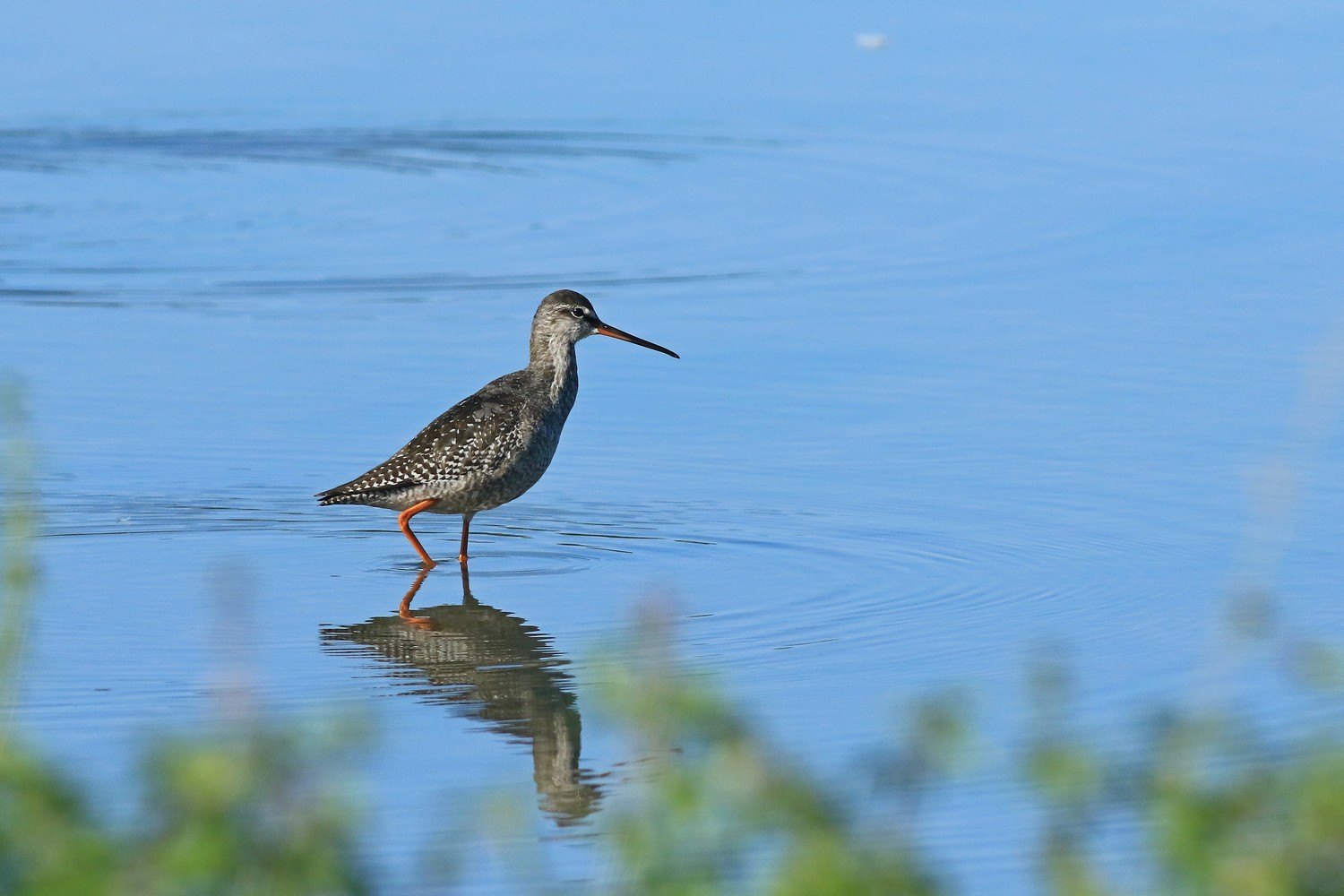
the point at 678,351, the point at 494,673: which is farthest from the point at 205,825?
the point at 678,351

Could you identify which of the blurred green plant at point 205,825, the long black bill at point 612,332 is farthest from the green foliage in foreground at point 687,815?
the long black bill at point 612,332

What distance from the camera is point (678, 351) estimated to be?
1224cm

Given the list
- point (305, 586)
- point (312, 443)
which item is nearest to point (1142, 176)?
point (312, 443)

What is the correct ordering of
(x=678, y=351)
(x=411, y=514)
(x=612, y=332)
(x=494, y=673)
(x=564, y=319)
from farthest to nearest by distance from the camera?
(x=678, y=351) → (x=612, y=332) → (x=564, y=319) → (x=411, y=514) → (x=494, y=673)

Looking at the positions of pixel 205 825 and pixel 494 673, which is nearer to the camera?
pixel 205 825

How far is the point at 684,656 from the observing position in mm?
7492

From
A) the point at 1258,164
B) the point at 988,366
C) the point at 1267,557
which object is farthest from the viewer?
the point at 1258,164

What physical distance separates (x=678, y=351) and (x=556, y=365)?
2.04m

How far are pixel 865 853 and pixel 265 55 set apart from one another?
681 inches

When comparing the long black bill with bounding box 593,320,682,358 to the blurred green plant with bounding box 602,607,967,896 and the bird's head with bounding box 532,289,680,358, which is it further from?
the blurred green plant with bounding box 602,607,967,896

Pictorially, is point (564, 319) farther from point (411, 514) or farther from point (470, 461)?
point (411, 514)

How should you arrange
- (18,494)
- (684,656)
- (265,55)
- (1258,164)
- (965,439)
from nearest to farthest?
1. (18,494)
2. (684,656)
3. (965,439)
4. (1258,164)
5. (265,55)

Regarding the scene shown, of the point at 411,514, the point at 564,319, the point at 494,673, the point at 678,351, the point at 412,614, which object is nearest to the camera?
the point at 494,673

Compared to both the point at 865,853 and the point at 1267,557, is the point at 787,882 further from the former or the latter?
the point at 1267,557
